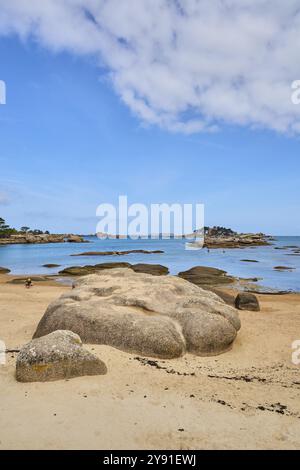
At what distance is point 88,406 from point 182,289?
7710 millimetres

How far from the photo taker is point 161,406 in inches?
282

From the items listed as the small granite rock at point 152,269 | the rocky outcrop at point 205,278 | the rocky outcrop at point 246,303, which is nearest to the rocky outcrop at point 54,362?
the rocky outcrop at point 246,303

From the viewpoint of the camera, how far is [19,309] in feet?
59.5

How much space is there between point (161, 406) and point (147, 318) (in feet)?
13.8

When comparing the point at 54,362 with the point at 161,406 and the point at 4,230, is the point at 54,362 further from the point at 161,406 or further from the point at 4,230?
the point at 4,230

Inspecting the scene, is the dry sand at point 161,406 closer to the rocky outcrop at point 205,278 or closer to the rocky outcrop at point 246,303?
the rocky outcrop at point 246,303

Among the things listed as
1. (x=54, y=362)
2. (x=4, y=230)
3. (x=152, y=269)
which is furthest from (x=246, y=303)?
(x=4, y=230)

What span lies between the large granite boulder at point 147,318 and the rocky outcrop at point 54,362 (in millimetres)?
2308

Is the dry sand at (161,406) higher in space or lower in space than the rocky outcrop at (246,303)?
higher

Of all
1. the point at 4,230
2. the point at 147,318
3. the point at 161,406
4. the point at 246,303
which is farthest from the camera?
the point at 4,230

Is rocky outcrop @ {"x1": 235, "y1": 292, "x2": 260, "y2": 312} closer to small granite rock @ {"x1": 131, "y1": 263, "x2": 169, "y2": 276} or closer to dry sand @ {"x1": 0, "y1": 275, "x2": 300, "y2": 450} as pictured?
dry sand @ {"x1": 0, "y1": 275, "x2": 300, "y2": 450}

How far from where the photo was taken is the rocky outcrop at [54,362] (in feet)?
26.4
